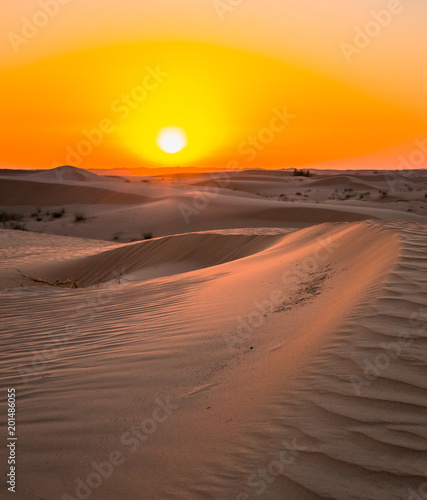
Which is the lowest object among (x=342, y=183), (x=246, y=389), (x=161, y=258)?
(x=246, y=389)

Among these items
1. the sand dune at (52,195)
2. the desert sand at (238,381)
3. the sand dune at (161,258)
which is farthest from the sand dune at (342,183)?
the desert sand at (238,381)

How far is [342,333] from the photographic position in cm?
269

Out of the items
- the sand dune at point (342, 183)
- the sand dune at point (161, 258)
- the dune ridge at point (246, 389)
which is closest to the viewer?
the dune ridge at point (246, 389)

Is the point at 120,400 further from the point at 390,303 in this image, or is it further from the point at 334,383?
the point at 390,303

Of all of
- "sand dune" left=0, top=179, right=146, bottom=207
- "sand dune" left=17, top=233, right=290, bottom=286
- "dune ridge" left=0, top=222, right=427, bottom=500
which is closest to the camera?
"dune ridge" left=0, top=222, right=427, bottom=500

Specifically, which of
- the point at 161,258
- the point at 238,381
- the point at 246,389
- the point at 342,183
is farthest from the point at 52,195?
the point at 246,389

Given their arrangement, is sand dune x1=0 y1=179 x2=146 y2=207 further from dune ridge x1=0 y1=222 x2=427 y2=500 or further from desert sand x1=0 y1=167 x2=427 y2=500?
dune ridge x1=0 y1=222 x2=427 y2=500

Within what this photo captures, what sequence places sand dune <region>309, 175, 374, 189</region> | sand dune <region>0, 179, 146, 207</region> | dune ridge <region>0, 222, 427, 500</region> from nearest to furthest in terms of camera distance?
dune ridge <region>0, 222, 427, 500</region>, sand dune <region>0, 179, 146, 207</region>, sand dune <region>309, 175, 374, 189</region>

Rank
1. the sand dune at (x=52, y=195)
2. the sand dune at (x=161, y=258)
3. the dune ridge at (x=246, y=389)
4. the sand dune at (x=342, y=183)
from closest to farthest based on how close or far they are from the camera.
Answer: the dune ridge at (x=246, y=389) < the sand dune at (x=161, y=258) < the sand dune at (x=52, y=195) < the sand dune at (x=342, y=183)

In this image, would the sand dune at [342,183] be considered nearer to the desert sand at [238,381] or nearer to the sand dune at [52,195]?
the sand dune at [52,195]

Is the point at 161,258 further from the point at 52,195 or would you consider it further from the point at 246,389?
the point at 52,195

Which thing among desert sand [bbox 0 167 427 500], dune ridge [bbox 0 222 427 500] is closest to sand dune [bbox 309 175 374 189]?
desert sand [bbox 0 167 427 500]

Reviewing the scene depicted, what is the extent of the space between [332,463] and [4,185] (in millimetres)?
31880

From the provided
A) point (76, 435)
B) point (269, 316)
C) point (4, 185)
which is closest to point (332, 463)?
point (76, 435)
